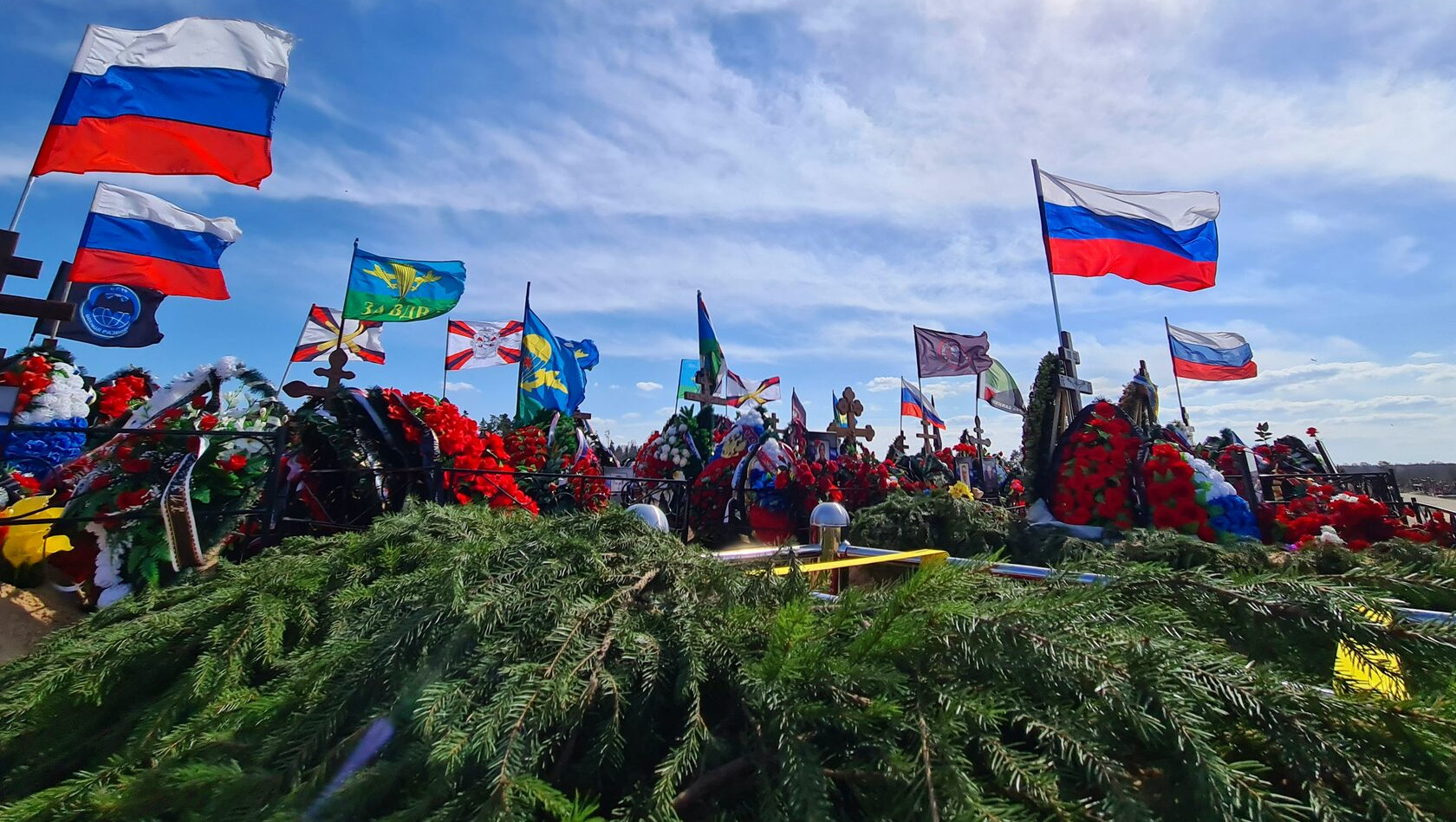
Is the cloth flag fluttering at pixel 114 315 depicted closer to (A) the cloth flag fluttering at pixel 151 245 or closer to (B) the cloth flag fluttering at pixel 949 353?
(A) the cloth flag fluttering at pixel 151 245

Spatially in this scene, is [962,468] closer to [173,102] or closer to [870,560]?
[870,560]

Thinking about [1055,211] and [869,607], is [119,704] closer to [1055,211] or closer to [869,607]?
[869,607]

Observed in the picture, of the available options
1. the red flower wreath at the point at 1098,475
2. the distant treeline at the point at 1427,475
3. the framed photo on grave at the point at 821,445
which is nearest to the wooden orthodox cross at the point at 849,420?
the framed photo on grave at the point at 821,445

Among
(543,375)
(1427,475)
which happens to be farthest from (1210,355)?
(1427,475)

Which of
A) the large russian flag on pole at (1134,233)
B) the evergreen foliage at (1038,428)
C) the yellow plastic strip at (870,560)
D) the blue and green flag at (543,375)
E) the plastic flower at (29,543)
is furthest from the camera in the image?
the blue and green flag at (543,375)

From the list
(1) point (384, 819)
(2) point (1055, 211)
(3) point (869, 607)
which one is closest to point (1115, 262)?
(2) point (1055, 211)

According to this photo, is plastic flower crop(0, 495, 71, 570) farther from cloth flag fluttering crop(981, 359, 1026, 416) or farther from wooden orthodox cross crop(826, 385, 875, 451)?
cloth flag fluttering crop(981, 359, 1026, 416)

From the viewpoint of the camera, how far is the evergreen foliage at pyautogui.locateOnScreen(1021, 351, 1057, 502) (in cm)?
720

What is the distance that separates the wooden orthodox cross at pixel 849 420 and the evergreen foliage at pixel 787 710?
43.3 feet

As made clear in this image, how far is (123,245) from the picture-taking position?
9375 millimetres

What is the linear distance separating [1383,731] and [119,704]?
279 cm

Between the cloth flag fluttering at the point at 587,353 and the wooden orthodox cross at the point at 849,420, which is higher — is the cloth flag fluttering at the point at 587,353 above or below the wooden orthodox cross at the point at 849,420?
above

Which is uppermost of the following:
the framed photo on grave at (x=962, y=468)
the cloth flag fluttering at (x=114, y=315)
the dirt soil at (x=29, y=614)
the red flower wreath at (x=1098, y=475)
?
the cloth flag fluttering at (x=114, y=315)

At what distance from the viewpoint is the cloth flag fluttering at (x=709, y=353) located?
1398 centimetres
